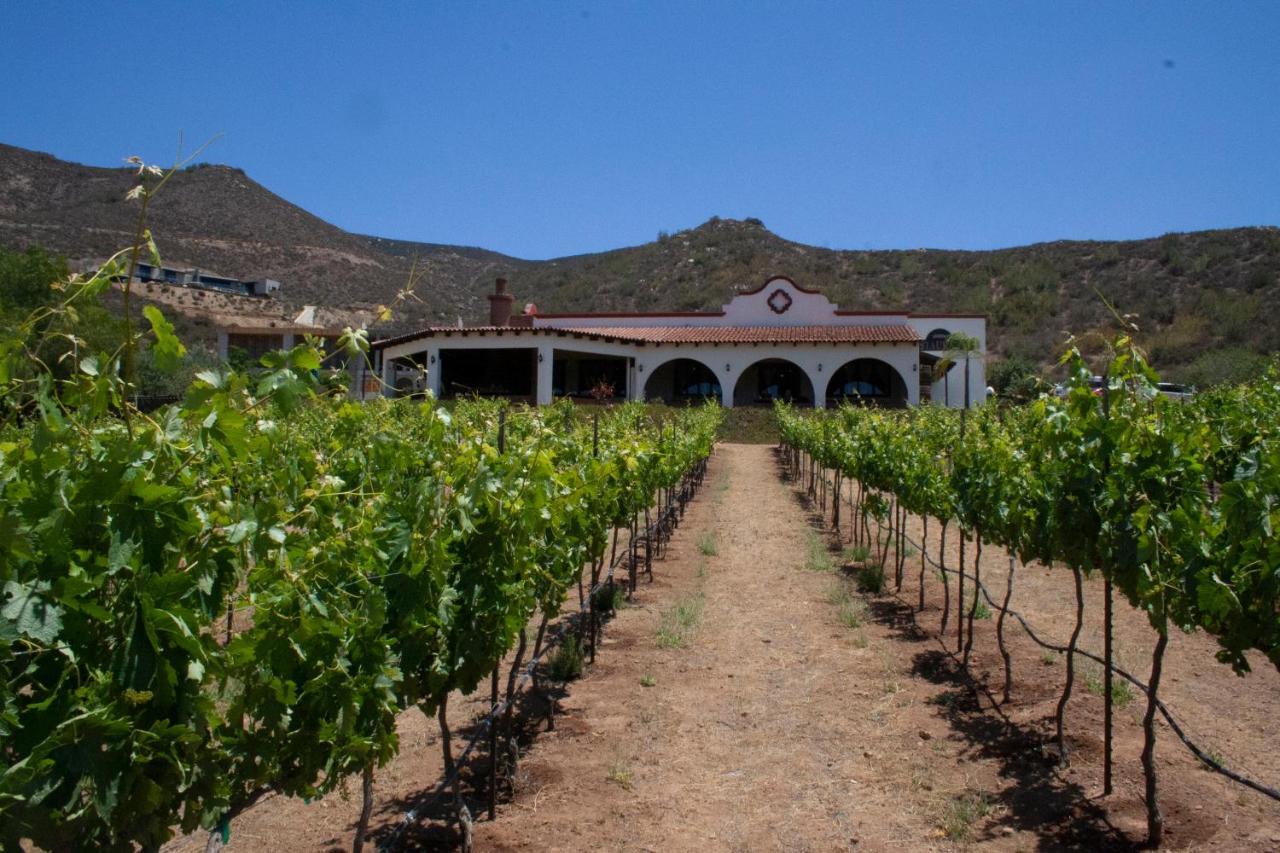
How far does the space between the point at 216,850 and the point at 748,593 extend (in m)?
6.35

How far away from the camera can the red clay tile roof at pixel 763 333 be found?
28344mm

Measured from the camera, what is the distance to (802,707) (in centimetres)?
546

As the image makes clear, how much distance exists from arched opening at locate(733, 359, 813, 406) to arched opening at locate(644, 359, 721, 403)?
0.87 m

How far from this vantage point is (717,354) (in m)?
29.4

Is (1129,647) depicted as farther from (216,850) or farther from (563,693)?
(216,850)

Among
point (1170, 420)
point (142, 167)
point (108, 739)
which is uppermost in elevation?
point (142, 167)

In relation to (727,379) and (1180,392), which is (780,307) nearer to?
(727,379)

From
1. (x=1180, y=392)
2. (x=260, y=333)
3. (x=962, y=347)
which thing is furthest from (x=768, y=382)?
(x=260, y=333)

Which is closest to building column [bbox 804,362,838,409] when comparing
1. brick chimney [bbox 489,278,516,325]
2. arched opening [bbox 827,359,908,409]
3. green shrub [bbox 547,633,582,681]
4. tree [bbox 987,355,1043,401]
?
arched opening [bbox 827,359,908,409]

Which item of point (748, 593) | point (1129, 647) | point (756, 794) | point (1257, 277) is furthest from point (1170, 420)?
point (1257, 277)

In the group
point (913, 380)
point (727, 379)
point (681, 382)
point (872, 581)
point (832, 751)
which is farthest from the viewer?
point (681, 382)

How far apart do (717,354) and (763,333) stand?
2.05 m

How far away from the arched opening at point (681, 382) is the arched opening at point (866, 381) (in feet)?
12.9

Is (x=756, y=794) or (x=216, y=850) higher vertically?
(x=216, y=850)
